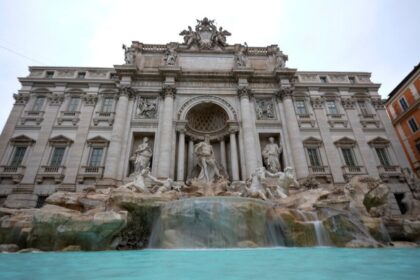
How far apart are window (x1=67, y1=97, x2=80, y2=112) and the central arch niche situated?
1045 cm

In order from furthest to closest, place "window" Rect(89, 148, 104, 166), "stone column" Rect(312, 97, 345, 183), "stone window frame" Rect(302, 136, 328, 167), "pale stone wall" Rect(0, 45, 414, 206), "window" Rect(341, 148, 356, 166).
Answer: "stone window frame" Rect(302, 136, 328, 167) < "window" Rect(341, 148, 356, 166) < "stone column" Rect(312, 97, 345, 183) < "window" Rect(89, 148, 104, 166) < "pale stone wall" Rect(0, 45, 414, 206)

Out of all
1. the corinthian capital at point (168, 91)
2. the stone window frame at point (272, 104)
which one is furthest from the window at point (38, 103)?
the stone window frame at point (272, 104)

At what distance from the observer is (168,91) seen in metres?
18.7

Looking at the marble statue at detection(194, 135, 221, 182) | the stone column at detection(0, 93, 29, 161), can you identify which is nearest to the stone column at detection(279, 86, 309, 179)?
the marble statue at detection(194, 135, 221, 182)

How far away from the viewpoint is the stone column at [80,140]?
624 inches

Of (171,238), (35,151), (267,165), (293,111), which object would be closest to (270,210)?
(171,238)

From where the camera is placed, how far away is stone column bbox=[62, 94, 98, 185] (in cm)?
1585

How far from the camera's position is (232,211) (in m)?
7.21

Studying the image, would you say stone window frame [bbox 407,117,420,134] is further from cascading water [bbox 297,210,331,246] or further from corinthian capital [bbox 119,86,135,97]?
corinthian capital [bbox 119,86,135,97]

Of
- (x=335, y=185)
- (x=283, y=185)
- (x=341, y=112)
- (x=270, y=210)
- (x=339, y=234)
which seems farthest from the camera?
(x=341, y=112)

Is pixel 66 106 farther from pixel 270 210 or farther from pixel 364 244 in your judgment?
pixel 364 244

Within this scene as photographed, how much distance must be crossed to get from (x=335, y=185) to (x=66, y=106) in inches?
955

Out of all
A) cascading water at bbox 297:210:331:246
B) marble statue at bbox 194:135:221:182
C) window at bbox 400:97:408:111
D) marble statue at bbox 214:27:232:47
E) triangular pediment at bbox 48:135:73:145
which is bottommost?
cascading water at bbox 297:210:331:246

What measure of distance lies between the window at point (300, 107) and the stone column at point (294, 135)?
64.5 inches
